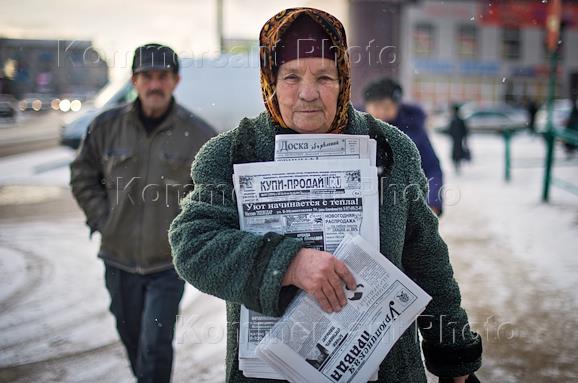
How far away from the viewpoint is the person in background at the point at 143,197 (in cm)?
278

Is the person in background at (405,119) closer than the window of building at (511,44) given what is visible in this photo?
Yes

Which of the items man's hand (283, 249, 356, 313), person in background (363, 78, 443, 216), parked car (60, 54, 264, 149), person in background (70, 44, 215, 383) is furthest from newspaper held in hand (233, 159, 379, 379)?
parked car (60, 54, 264, 149)

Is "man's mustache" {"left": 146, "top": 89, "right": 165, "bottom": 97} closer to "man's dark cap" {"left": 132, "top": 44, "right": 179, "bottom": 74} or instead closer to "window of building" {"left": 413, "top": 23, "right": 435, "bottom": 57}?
"man's dark cap" {"left": 132, "top": 44, "right": 179, "bottom": 74}

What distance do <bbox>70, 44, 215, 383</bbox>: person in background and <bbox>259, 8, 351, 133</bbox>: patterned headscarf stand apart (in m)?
1.34

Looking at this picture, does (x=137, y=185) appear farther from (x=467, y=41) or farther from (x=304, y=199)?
(x=467, y=41)

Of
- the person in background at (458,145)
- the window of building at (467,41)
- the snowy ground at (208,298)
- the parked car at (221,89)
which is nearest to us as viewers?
the snowy ground at (208,298)

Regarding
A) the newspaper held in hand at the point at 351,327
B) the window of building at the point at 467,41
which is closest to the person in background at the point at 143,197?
the newspaper held in hand at the point at 351,327

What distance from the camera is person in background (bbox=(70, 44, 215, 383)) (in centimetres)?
278

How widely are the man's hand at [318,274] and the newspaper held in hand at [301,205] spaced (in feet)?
0.34

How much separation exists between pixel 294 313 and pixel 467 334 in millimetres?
619

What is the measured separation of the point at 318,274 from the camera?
1321 mm

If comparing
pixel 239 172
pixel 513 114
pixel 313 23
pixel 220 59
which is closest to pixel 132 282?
pixel 239 172

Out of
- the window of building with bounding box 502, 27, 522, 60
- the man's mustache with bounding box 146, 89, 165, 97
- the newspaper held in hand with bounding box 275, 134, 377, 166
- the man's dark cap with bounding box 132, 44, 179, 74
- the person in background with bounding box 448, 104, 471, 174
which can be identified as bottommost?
the person in background with bounding box 448, 104, 471, 174

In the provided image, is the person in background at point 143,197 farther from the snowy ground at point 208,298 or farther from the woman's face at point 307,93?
the woman's face at point 307,93
